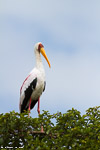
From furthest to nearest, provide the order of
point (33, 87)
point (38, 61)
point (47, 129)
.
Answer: point (38, 61), point (33, 87), point (47, 129)

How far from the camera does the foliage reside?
35.6ft

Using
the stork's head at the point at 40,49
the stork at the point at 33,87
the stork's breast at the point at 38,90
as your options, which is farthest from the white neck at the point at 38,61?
the stork's breast at the point at 38,90

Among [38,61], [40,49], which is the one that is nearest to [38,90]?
[38,61]

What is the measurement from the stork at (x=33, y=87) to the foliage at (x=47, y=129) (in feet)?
7.18

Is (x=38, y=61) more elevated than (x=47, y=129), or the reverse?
(x=38, y=61)

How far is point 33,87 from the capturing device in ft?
46.5

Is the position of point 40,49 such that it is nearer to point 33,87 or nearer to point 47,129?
point 33,87

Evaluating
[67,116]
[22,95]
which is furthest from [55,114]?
[22,95]

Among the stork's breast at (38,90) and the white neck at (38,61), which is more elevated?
the white neck at (38,61)

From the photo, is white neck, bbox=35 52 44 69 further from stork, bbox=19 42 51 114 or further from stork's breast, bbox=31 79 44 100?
stork's breast, bbox=31 79 44 100

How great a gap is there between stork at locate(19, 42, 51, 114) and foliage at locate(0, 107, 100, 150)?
219 cm

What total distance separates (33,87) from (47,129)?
2.79 metres

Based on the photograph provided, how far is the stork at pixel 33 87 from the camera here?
14117mm

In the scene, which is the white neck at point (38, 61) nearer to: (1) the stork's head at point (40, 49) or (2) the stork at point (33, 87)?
(2) the stork at point (33, 87)
